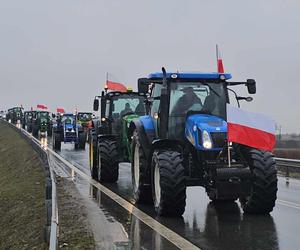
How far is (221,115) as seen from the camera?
10.0 metres

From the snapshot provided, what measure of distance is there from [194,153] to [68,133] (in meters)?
25.2

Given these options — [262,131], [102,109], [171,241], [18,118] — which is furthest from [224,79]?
[18,118]

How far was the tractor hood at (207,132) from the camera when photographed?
9.14m

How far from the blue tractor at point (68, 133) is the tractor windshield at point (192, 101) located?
76.0ft

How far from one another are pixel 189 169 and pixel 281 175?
34.9 ft

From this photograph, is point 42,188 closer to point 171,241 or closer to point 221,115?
point 221,115

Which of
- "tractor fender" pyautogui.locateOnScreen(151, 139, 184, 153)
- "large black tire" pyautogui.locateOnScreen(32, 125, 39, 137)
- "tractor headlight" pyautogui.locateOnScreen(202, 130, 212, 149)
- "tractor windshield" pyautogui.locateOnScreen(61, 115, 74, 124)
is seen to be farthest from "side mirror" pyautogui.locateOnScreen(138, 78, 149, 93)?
"large black tire" pyautogui.locateOnScreen(32, 125, 39, 137)

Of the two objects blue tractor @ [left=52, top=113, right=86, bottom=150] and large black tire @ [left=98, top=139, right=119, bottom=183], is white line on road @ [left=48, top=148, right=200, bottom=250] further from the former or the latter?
blue tractor @ [left=52, top=113, right=86, bottom=150]

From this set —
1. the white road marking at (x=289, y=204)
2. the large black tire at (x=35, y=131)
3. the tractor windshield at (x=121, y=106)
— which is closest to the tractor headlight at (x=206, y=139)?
the white road marking at (x=289, y=204)

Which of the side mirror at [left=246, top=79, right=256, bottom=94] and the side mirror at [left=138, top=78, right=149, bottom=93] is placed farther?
the side mirror at [left=138, top=78, right=149, bottom=93]

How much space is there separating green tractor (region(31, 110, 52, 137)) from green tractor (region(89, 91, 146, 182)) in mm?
30197

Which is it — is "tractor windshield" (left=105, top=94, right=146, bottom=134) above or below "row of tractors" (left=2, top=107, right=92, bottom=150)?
above

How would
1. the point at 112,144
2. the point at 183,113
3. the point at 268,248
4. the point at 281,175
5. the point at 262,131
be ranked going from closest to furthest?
the point at 268,248, the point at 262,131, the point at 183,113, the point at 112,144, the point at 281,175

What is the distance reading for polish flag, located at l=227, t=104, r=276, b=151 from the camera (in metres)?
8.94
